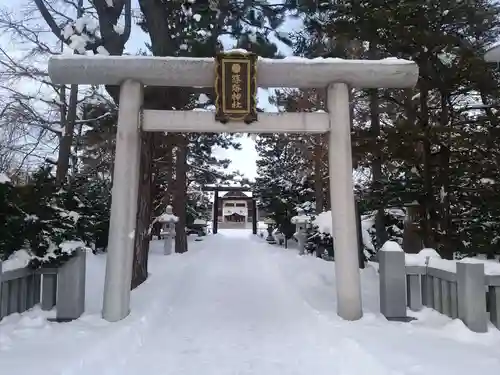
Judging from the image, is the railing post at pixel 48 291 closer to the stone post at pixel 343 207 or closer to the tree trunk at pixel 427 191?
the stone post at pixel 343 207

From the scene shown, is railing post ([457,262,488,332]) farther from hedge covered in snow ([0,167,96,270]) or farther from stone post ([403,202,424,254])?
hedge covered in snow ([0,167,96,270])

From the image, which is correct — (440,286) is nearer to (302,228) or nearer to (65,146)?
(65,146)

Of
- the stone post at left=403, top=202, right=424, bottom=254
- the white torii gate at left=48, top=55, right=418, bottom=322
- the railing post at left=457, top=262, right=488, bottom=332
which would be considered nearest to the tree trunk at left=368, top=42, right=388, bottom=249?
the stone post at left=403, top=202, right=424, bottom=254

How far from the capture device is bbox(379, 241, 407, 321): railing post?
6.95 metres

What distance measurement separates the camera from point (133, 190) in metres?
7.25

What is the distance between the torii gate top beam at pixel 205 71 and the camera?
7121mm

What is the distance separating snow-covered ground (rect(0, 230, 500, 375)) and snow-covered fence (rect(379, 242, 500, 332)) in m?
0.21

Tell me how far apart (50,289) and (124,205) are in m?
1.72

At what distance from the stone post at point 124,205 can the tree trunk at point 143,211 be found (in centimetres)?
274

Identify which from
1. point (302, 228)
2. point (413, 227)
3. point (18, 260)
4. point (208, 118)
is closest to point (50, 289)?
point (18, 260)

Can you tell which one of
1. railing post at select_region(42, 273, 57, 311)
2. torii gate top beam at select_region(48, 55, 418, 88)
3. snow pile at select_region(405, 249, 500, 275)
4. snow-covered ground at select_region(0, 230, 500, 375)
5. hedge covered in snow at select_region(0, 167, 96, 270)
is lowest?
snow-covered ground at select_region(0, 230, 500, 375)

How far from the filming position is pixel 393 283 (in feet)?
22.9

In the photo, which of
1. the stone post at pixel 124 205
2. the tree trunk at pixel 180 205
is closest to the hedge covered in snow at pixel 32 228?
the stone post at pixel 124 205

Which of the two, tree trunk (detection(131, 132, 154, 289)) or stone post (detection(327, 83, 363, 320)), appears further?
tree trunk (detection(131, 132, 154, 289))
